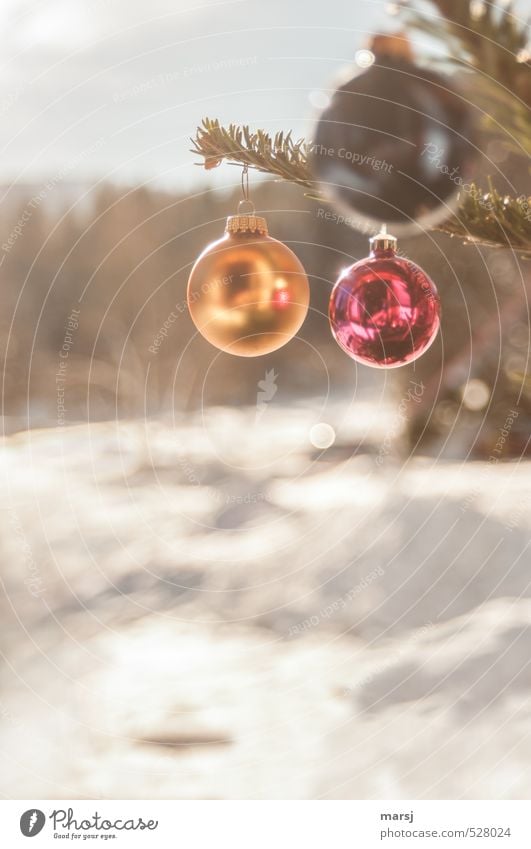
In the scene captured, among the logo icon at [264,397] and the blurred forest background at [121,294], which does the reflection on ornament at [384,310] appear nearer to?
the blurred forest background at [121,294]

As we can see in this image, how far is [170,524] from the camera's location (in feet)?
7.56

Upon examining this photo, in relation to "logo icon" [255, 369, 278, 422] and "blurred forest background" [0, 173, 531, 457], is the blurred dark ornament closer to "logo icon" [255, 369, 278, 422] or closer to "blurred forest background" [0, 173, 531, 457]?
"blurred forest background" [0, 173, 531, 457]

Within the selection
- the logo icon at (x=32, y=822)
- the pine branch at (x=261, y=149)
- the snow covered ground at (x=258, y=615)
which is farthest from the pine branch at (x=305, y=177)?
the snow covered ground at (x=258, y=615)

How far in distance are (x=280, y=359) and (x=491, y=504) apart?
1177 mm

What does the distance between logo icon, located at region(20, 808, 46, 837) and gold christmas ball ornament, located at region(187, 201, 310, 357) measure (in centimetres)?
51

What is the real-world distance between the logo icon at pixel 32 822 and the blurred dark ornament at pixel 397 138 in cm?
64

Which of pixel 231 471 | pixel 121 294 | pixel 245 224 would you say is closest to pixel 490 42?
pixel 245 224

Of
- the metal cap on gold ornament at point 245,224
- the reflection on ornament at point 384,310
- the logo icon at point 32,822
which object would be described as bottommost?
the logo icon at point 32,822

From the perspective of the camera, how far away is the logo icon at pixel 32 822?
693 millimetres

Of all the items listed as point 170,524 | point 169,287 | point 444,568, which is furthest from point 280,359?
point 444,568

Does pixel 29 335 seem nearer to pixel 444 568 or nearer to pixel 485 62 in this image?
pixel 444 568

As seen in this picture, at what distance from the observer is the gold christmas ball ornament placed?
475mm

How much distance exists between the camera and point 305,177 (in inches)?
17.6

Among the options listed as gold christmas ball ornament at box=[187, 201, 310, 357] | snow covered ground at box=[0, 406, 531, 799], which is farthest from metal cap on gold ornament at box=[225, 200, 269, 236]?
snow covered ground at box=[0, 406, 531, 799]
